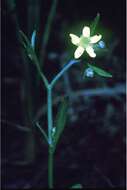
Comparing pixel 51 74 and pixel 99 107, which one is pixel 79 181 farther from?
pixel 51 74

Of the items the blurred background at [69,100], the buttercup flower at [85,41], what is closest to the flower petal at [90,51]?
the buttercup flower at [85,41]

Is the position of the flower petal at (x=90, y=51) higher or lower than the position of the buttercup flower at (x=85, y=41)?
lower

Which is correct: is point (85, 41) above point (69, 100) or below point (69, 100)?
above

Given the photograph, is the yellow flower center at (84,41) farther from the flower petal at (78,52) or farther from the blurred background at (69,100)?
the blurred background at (69,100)

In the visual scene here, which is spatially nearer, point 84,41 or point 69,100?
point 84,41

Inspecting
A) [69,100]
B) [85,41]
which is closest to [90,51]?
[85,41]

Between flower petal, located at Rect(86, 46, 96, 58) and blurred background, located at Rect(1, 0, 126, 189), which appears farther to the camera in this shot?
blurred background, located at Rect(1, 0, 126, 189)

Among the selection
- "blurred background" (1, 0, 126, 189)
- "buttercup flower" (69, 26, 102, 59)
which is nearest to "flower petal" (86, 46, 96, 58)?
"buttercup flower" (69, 26, 102, 59)

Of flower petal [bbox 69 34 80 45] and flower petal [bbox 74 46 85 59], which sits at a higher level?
flower petal [bbox 69 34 80 45]

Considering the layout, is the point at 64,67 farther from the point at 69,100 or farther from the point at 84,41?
the point at 69,100

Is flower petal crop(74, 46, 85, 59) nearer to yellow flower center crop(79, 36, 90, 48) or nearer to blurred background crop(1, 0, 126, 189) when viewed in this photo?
yellow flower center crop(79, 36, 90, 48)
